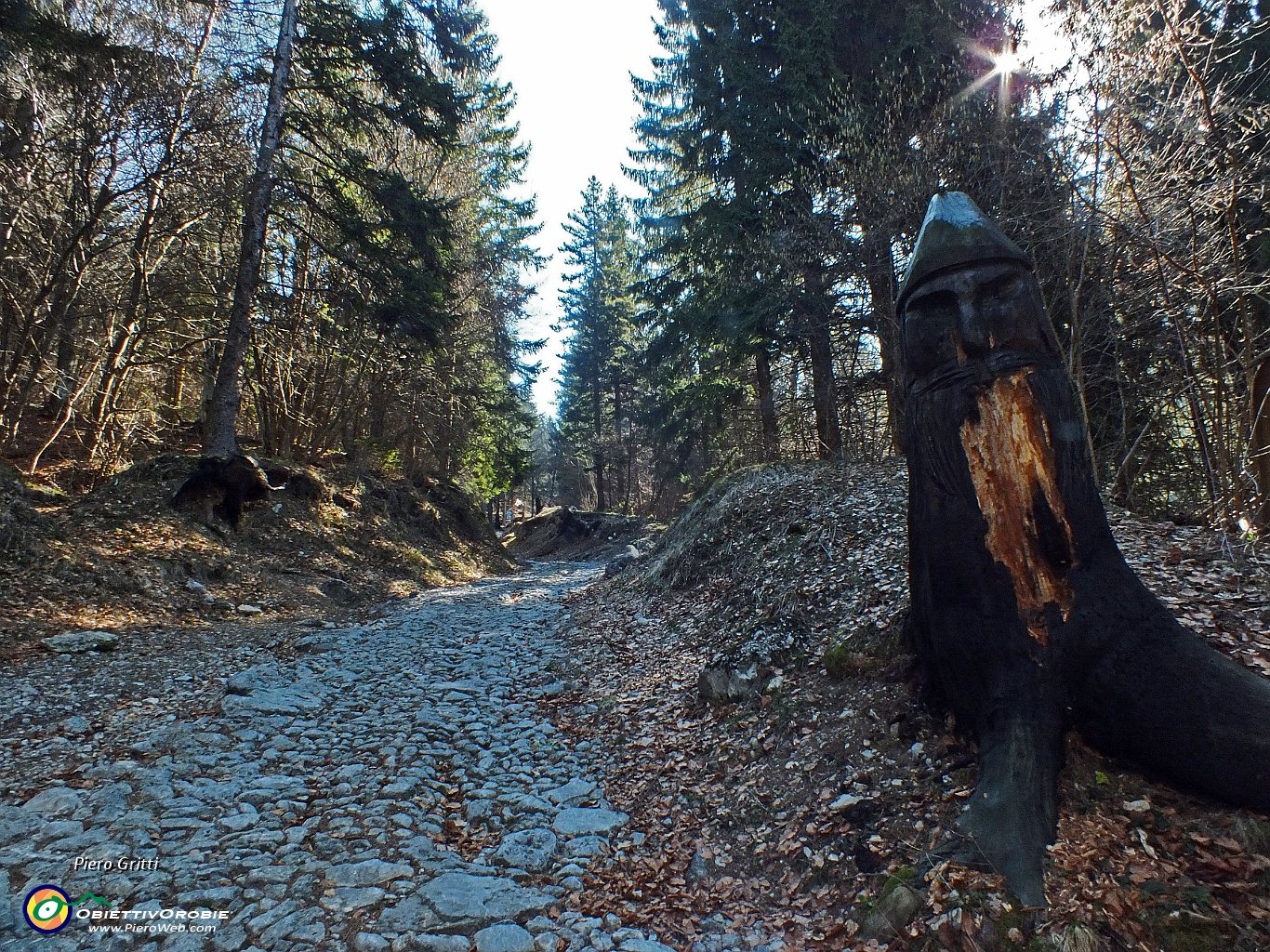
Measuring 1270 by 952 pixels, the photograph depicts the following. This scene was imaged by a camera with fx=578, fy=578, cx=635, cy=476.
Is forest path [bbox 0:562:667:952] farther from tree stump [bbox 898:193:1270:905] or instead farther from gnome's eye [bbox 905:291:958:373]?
gnome's eye [bbox 905:291:958:373]

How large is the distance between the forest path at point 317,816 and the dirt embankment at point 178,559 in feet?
4.57

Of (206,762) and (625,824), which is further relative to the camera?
(206,762)

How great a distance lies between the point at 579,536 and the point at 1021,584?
1042 inches

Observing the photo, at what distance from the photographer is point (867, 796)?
3.35 metres

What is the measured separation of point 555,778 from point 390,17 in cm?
1334

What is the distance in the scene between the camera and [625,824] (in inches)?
149

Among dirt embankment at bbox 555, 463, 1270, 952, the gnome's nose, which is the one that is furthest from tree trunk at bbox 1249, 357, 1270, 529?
the gnome's nose

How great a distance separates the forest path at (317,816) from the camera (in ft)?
8.95

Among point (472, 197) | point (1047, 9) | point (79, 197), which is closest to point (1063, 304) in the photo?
point (1047, 9)

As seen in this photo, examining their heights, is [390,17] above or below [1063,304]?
above

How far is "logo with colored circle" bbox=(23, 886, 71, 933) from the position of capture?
2.54m

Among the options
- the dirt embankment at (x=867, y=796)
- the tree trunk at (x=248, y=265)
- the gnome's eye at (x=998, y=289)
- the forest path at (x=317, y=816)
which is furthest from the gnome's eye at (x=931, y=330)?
the tree trunk at (x=248, y=265)

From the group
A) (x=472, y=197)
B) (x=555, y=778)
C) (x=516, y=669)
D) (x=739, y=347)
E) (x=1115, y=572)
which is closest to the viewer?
(x=1115, y=572)

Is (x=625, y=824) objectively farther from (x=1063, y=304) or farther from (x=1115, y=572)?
(x=1063, y=304)
